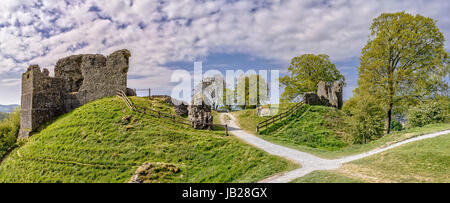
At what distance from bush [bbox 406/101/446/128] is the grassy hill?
22.9 feet

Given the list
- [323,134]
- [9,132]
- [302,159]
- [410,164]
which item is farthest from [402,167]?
[9,132]

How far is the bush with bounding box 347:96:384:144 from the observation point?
18109mm

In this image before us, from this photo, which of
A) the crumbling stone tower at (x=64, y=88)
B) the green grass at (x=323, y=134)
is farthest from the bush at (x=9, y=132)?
the green grass at (x=323, y=134)

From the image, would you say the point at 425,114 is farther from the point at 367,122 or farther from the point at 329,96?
the point at 329,96

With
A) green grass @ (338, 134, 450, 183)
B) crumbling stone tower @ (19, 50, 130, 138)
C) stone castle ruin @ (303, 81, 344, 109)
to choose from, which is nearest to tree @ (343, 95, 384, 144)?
green grass @ (338, 134, 450, 183)

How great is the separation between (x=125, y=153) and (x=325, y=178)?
13204mm

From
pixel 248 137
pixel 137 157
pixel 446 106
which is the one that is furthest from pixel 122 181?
pixel 446 106

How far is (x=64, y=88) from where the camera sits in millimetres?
29047

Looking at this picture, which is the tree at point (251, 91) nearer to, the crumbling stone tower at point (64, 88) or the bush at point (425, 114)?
the crumbling stone tower at point (64, 88)

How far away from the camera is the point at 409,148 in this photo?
12617mm

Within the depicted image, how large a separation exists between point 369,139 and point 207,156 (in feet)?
42.8

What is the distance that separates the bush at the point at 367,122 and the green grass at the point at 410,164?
15.7 feet

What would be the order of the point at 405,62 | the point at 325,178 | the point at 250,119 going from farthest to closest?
the point at 250,119, the point at 405,62, the point at 325,178

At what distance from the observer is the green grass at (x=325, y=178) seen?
28.7 ft
